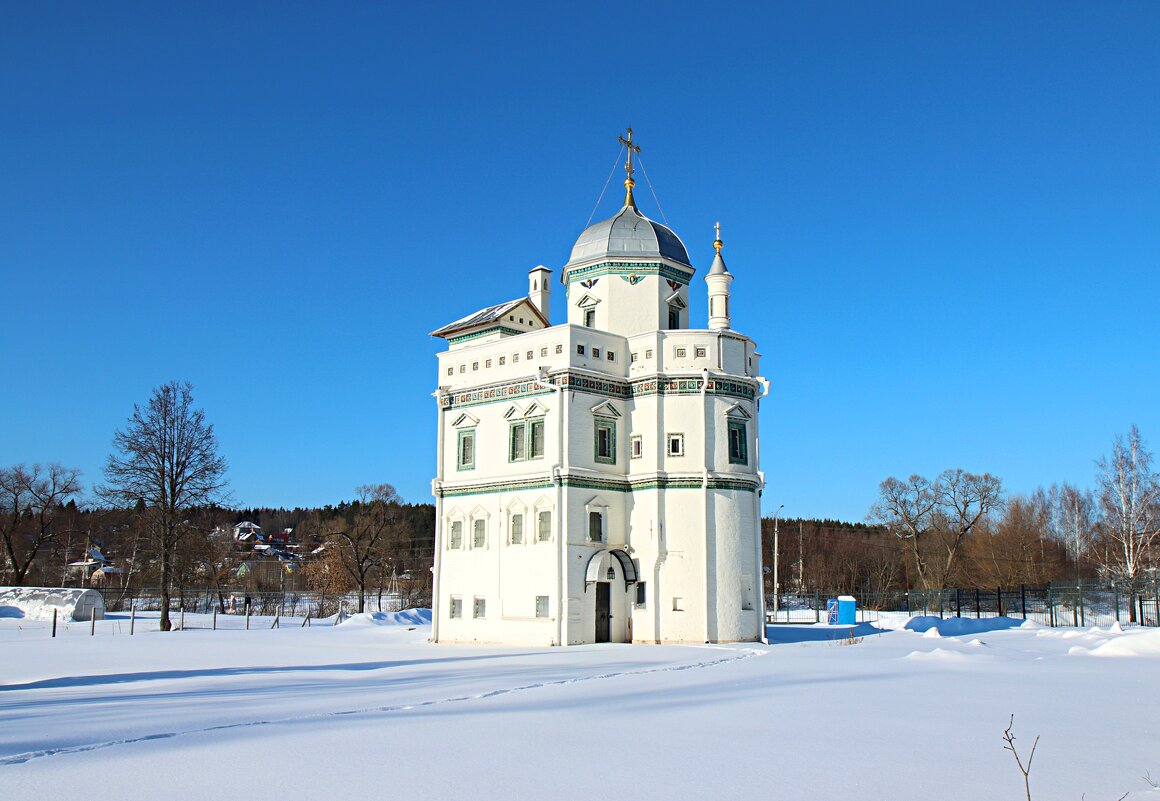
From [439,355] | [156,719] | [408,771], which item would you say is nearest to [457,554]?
[439,355]

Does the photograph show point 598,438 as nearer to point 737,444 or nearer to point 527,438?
point 527,438

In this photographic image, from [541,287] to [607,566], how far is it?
1216cm

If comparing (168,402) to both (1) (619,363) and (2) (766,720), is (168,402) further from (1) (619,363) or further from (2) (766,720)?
(2) (766,720)

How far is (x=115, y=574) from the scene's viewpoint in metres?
115

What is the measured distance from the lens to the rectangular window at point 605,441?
114 ft

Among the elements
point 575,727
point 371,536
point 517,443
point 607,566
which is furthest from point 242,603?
point 575,727

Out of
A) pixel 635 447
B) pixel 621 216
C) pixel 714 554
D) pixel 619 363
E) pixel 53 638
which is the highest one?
pixel 621 216

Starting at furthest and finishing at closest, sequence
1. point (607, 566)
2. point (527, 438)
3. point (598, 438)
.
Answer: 1. point (527, 438)
2. point (598, 438)
3. point (607, 566)

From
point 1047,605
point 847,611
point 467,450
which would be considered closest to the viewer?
point 467,450

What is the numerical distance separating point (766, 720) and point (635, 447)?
74.6 feet

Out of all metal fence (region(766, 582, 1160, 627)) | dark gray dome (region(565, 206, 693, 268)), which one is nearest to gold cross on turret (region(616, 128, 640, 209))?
dark gray dome (region(565, 206, 693, 268))

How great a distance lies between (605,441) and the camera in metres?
35.0

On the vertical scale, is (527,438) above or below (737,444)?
above

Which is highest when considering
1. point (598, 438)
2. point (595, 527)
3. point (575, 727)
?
point (598, 438)
